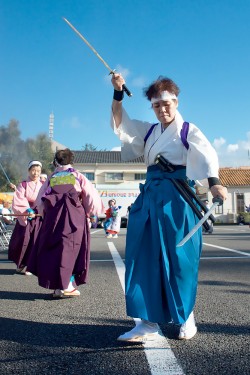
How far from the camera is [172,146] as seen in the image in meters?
3.23

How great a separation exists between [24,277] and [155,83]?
162 inches

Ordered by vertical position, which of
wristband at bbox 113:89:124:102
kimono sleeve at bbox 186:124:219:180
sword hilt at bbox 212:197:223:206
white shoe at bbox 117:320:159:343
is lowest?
white shoe at bbox 117:320:159:343

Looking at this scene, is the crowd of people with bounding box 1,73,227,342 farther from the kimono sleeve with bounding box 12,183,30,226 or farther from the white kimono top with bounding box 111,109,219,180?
the kimono sleeve with bounding box 12,183,30,226

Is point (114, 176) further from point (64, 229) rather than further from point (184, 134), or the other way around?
point (184, 134)

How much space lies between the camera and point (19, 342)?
2957 mm

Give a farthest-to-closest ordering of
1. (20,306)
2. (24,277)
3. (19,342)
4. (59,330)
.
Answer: (24,277)
(20,306)
(59,330)
(19,342)

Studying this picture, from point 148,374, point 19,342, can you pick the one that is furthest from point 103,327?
point 148,374

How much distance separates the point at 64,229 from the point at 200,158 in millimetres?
2088

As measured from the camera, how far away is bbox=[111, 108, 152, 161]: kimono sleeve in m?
3.46

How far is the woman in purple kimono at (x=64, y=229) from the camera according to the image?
454cm

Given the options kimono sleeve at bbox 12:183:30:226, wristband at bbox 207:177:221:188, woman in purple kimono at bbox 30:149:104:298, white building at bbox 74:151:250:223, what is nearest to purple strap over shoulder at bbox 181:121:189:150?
wristband at bbox 207:177:221:188

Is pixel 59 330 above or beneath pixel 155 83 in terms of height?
beneath

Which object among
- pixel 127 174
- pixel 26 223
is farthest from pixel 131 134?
pixel 127 174

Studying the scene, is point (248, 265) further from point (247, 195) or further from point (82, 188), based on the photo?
point (247, 195)
